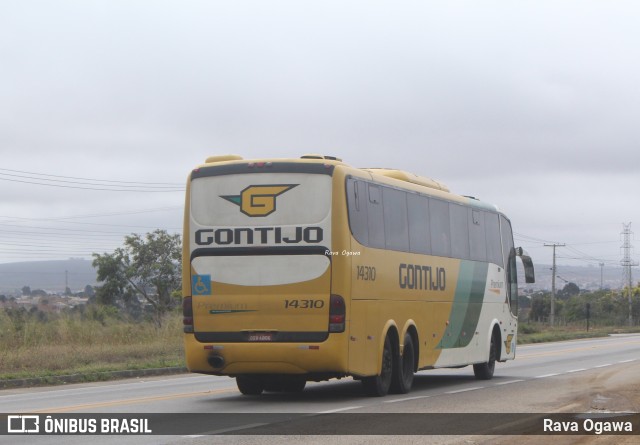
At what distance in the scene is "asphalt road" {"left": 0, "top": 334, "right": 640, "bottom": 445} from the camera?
13524 mm

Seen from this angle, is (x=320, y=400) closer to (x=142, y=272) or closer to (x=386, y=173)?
(x=386, y=173)

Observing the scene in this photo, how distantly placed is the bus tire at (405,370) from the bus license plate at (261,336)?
127 inches

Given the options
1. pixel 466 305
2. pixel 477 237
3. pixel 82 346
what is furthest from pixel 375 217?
pixel 82 346

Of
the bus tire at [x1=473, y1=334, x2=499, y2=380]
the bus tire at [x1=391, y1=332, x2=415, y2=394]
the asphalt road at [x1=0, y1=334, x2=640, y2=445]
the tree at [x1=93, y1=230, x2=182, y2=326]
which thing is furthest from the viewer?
the tree at [x1=93, y1=230, x2=182, y2=326]

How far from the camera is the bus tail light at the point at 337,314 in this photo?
17703 millimetres

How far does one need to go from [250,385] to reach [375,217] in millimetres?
3772

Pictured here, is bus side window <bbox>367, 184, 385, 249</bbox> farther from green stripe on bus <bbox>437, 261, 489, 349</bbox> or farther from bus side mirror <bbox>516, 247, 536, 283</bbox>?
bus side mirror <bbox>516, 247, 536, 283</bbox>

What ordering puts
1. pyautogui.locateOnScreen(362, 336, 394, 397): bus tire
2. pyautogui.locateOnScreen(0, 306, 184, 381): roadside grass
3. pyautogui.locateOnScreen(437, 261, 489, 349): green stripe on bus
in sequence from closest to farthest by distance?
1. pyautogui.locateOnScreen(362, 336, 394, 397): bus tire
2. pyautogui.locateOnScreen(437, 261, 489, 349): green stripe on bus
3. pyautogui.locateOnScreen(0, 306, 184, 381): roadside grass

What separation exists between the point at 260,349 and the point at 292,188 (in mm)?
2574

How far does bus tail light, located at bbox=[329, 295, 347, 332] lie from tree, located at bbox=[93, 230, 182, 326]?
1527 inches

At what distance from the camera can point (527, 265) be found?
27.6 metres

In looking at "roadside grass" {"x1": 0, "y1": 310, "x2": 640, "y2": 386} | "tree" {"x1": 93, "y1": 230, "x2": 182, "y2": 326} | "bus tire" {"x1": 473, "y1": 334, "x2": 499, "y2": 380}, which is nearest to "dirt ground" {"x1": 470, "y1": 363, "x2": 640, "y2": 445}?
"bus tire" {"x1": 473, "y1": 334, "x2": 499, "y2": 380}

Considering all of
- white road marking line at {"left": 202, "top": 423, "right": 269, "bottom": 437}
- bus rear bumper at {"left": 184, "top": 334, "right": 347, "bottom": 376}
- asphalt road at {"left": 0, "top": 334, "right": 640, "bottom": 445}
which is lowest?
asphalt road at {"left": 0, "top": 334, "right": 640, "bottom": 445}

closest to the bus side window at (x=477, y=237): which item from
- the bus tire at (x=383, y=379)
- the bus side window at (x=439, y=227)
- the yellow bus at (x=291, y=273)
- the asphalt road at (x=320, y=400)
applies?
the bus side window at (x=439, y=227)
